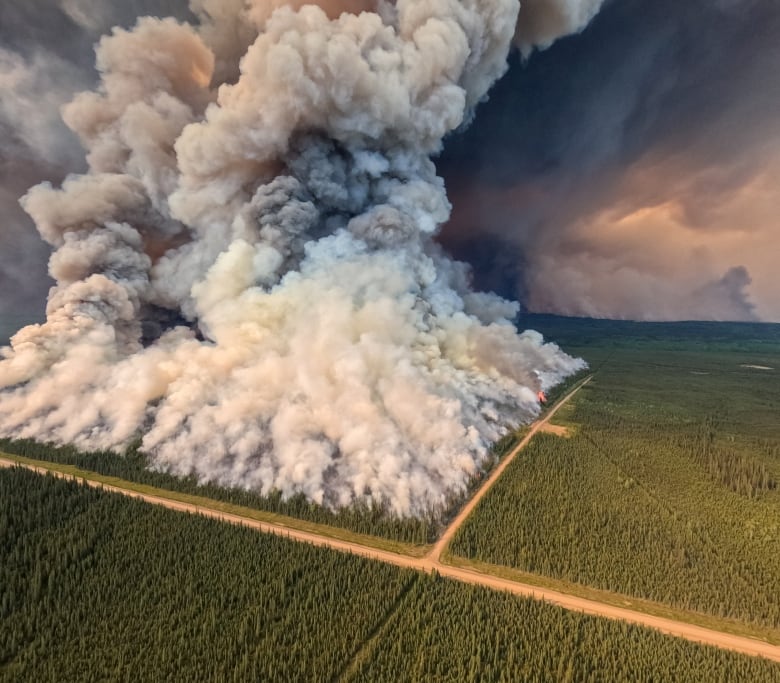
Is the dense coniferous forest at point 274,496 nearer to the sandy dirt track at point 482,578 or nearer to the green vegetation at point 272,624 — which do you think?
the sandy dirt track at point 482,578

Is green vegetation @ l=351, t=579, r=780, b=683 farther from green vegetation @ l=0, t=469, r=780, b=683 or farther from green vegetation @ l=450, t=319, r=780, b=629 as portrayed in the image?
green vegetation @ l=450, t=319, r=780, b=629

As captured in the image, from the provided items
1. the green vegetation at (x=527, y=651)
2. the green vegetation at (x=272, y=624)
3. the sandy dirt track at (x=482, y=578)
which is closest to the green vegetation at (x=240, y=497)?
the sandy dirt track at (x=482, y=578)

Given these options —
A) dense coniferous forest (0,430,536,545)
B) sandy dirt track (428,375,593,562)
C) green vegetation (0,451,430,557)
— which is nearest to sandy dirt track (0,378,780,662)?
sandy dirt track (428,375,593,562)

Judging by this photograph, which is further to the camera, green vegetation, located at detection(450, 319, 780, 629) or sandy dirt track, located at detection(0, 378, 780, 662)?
green vegetation, located at detection(450, 319, 780, 629)

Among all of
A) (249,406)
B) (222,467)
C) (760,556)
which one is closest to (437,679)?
(760,556)

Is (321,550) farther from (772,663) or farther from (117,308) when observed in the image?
(117,308)
